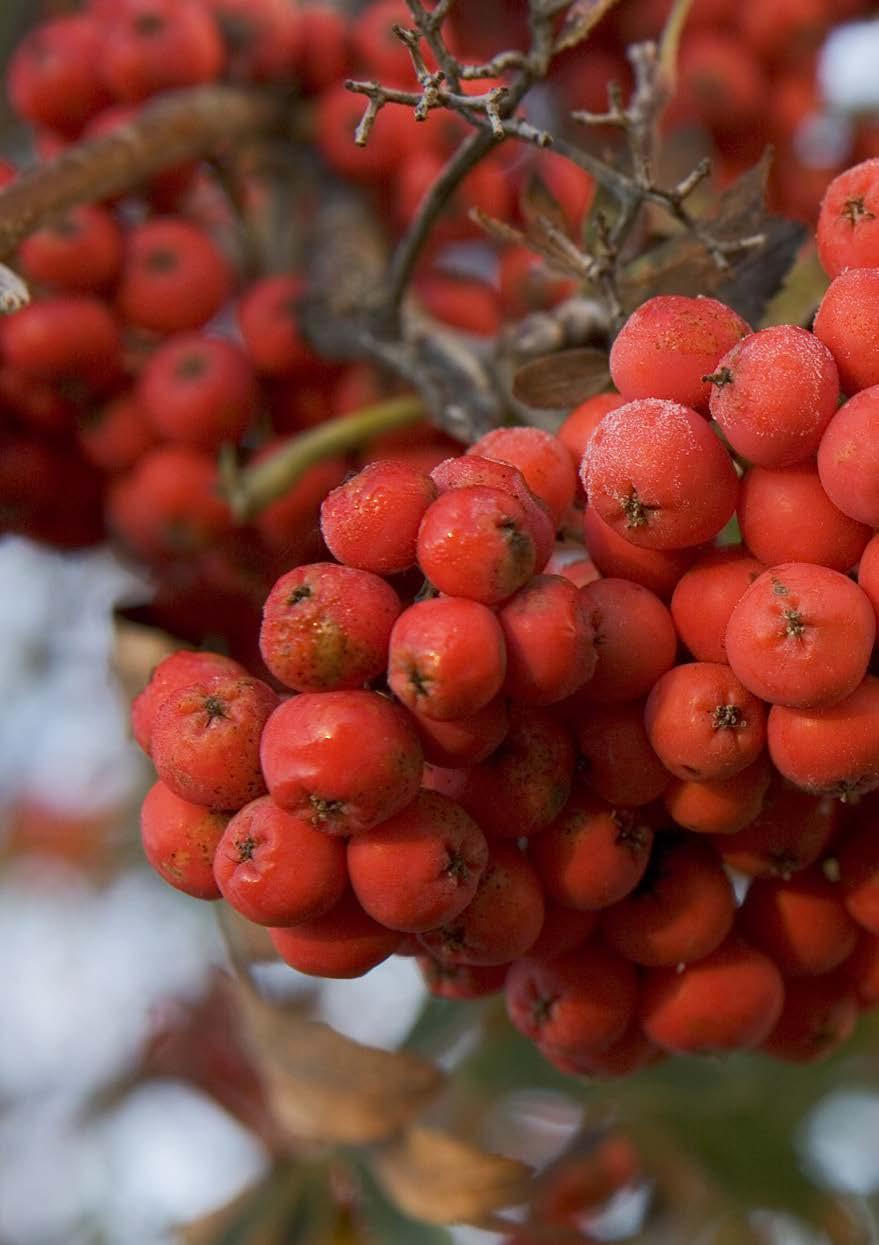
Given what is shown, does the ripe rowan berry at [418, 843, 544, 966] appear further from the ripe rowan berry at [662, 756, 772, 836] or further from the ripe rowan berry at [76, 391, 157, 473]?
the ripe rowan berry at [76, 391, 157, 473]

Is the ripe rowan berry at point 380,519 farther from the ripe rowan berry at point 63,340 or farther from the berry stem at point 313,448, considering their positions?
the ripe rowan berry at point 63,340

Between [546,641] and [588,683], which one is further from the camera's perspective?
[588,683]

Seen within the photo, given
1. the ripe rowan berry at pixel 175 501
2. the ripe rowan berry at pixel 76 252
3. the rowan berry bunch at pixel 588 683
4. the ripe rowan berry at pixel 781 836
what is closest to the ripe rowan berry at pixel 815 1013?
the rowan berry bunch at pixel 588 683

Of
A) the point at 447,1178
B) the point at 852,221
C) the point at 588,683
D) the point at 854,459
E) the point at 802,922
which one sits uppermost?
the point at 852,221

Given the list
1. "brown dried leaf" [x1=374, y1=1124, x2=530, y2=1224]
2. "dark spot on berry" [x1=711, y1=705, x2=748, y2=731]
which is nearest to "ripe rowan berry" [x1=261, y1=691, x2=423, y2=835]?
"dark spot on berry" [x1=711, y1=705, x2=748, y2=731]

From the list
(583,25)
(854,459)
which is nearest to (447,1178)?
(854,459)

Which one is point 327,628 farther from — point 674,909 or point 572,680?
point 674,909

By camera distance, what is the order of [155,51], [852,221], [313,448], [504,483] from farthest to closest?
[155,51]
[313,448]
[852,221]
[504,483]
